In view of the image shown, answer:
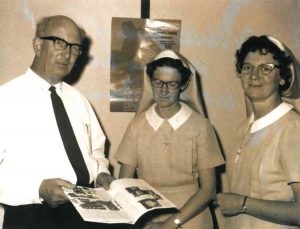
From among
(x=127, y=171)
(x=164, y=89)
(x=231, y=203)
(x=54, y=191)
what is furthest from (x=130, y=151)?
(x=231, y=203)

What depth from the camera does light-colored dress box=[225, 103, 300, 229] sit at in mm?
1799

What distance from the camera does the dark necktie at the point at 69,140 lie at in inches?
84.2

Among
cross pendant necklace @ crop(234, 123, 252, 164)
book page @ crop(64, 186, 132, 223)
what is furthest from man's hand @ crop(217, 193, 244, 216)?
book page @ crop(64, 186, 132, 223)

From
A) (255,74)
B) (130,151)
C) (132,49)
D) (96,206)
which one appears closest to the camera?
(96,206)

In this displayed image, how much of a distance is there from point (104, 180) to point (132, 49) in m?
1.28

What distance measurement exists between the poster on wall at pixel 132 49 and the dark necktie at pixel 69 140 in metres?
0.98

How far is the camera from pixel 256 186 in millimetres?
1920

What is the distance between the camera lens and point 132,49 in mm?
3145

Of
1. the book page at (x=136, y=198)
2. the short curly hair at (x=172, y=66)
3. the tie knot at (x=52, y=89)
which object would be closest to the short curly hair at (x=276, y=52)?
the short curly hair at (x=172, y=66)

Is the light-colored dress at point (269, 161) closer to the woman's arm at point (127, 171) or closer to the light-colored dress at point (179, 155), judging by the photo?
the light-colored dress at point (179, 155)

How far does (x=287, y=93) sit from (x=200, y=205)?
0.79m

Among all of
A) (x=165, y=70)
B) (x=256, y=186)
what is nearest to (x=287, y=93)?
(x=256, y=186)

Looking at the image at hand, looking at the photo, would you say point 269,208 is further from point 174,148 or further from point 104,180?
point 104,180

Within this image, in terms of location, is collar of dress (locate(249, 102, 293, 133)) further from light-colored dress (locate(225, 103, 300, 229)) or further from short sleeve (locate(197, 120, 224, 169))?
short sleeve (locate(197, 120, 224, 169))
